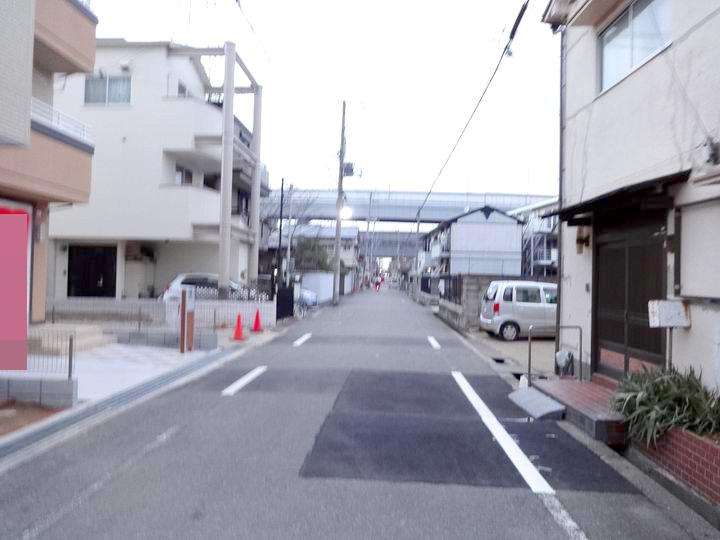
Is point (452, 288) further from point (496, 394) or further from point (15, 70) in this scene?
point (15, 70)

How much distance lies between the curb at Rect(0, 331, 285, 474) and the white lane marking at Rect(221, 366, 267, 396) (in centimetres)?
90

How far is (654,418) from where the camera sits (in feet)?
20.5

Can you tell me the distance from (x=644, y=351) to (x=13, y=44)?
376 inches

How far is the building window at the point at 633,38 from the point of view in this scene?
8430mm

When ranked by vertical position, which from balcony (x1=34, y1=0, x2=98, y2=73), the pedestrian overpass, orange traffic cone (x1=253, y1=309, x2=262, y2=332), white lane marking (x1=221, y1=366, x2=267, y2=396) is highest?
the pedestrian overpass

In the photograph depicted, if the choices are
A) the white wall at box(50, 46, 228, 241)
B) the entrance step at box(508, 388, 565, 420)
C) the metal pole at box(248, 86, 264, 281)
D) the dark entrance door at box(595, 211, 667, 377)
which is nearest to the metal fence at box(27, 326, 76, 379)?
the entrance step at box(508, 388, 565, 420)

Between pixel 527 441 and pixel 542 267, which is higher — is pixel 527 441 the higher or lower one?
the lower one

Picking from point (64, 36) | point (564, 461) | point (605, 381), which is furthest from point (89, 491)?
point (64, 36)

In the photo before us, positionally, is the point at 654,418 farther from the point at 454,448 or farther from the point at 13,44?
the point at 13,44

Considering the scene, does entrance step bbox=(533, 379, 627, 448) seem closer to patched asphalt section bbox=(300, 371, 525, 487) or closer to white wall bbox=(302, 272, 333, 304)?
patched asphalt section bbox=(300, 371, 525, 487)

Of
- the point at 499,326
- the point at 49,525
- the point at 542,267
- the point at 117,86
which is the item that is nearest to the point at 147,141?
the point at 117,86

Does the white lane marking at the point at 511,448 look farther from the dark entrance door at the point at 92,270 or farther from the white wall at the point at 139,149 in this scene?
the dark entrance door at the point at 92,270

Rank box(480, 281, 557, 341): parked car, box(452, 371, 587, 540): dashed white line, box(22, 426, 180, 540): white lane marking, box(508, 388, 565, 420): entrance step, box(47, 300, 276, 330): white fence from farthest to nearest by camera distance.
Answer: box(47, 300, 276, 330): white fence → box(480, 281, 557, 341): parked car → box(508, 388, 565, 420): entrance step → box(452, 371, 587, 540): dashed white line → box(22, 426, 180, 540): white lane marking

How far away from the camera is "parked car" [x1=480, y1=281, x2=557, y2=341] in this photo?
63.7ft
